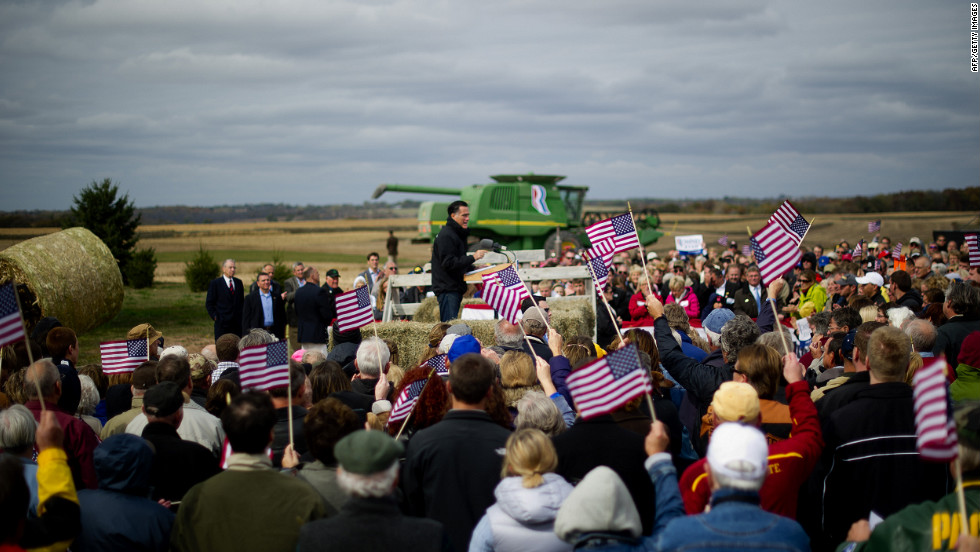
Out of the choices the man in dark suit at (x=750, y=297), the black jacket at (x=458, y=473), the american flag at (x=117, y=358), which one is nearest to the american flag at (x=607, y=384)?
the black jacket at (x=458, y=473)

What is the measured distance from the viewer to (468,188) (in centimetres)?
2934

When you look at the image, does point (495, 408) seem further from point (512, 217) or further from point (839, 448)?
point (512, 217)

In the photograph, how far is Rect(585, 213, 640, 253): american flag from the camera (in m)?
8.12

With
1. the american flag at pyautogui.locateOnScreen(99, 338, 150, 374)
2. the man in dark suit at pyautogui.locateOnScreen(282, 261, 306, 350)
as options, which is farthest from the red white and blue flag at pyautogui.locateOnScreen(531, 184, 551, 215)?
the american flag at pyautogui.locateOnScreen(99, 338, 150, 374)

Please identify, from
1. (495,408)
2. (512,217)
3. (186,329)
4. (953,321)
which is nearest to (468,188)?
(512,217)

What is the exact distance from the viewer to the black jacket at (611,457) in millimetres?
3713

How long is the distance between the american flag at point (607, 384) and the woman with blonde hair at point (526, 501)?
0.54m

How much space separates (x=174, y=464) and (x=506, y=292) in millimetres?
3832

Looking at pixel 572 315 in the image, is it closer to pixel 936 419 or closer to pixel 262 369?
pixel 262 369

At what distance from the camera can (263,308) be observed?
11.9 m

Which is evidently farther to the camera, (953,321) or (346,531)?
(953,321)

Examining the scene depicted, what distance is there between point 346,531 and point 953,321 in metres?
6.20

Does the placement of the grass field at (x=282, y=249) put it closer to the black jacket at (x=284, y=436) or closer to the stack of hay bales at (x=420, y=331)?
the stack of hay bales at (x=420, y=331)

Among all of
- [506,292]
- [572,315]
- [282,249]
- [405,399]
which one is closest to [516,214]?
[572,315]
